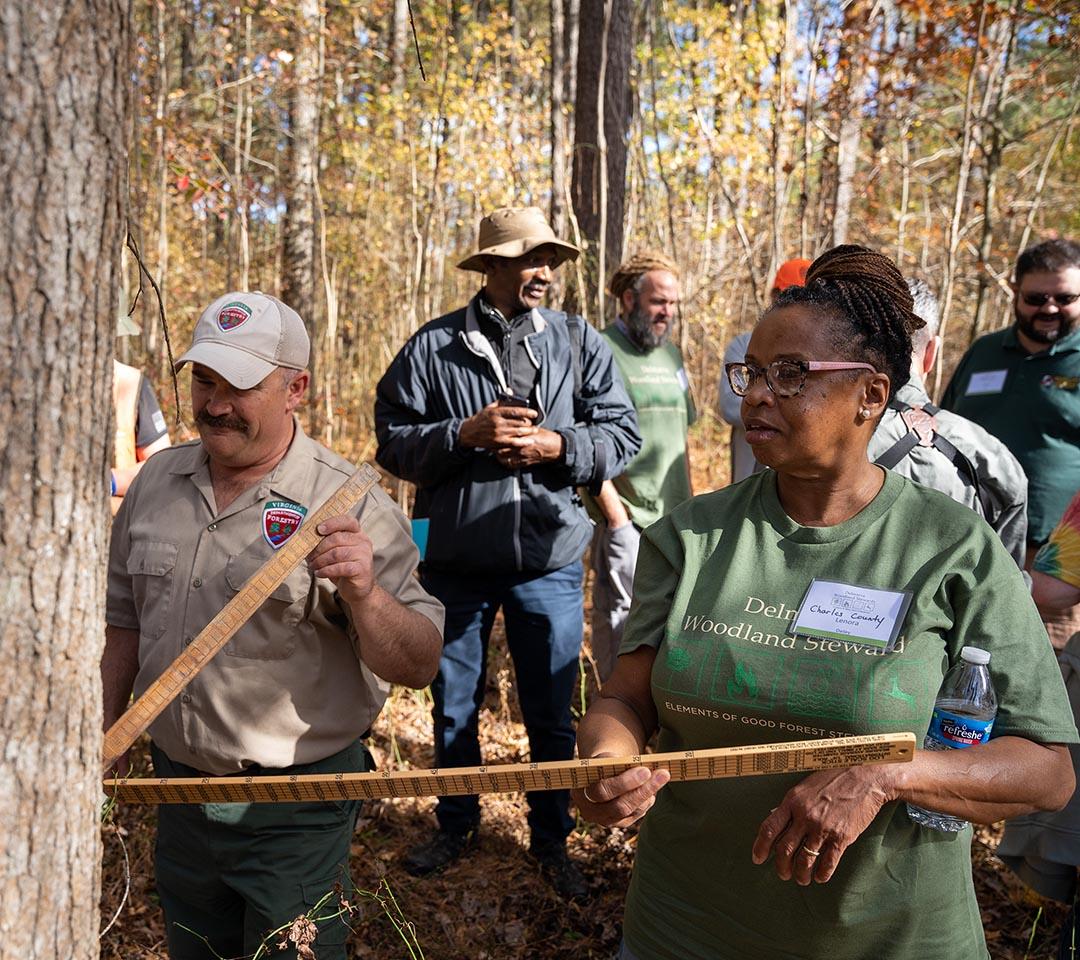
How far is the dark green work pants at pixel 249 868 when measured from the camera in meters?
2.16

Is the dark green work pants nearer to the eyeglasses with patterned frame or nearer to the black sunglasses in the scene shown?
the eyeglasses with patterned frame

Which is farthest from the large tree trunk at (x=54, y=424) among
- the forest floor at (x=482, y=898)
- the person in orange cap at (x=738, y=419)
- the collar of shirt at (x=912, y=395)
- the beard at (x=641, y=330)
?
the beard at (x=641, y=330)

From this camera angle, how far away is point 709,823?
5.77 feet

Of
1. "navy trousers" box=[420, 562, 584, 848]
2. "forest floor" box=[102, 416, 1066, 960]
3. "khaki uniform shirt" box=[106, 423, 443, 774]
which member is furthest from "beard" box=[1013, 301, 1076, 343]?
"khaki uniform shirt" box=[106, 423, 443, 774]

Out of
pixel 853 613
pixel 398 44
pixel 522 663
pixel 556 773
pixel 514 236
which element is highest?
pixel 398 44

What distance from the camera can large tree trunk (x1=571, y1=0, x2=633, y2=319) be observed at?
6.57 m

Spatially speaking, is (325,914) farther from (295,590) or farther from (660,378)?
(660,378)

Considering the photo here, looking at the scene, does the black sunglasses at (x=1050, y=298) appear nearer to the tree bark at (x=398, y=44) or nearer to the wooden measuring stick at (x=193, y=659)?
the wooden measuring stick at (x=193, y=659)

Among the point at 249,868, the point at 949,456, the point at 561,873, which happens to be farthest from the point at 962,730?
the point at 561,873

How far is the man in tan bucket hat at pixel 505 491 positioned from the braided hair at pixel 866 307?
5.66 ft

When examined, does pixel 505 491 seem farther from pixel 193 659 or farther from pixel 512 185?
pixel 512 185

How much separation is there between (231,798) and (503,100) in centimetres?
1083

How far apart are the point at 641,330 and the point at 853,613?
339 cm

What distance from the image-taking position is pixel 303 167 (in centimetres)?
960
